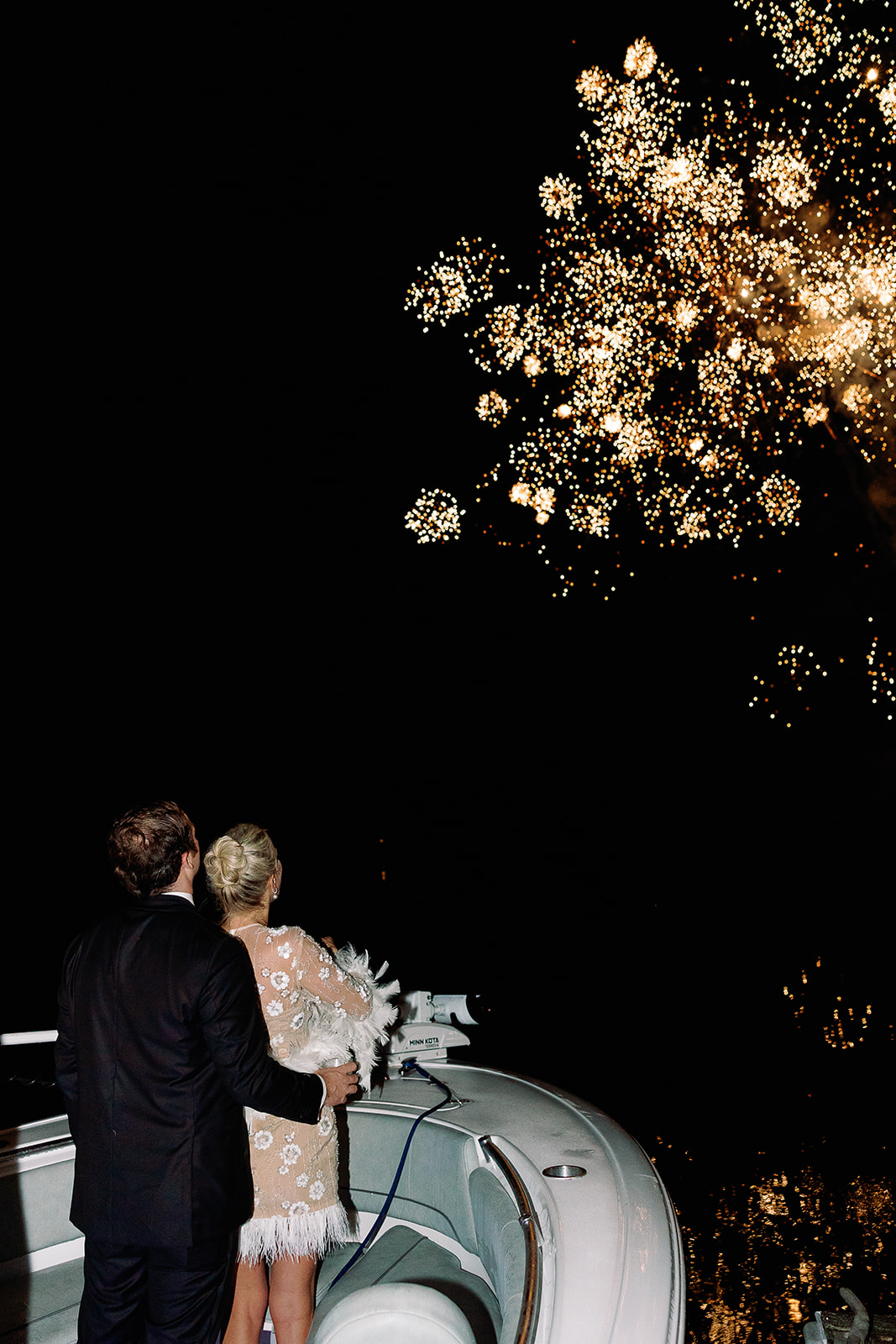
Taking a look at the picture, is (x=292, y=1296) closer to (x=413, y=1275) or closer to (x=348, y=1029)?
(x=348, y=1029)

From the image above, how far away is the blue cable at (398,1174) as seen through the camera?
252 centimetres

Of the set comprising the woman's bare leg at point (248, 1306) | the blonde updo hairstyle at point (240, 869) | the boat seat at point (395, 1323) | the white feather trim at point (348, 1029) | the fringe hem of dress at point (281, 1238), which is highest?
the blonde updo hairstyle at point (240, 869)

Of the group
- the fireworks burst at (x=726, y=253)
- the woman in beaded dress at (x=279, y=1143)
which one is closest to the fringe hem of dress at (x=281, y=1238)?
the woman in beaded dress at (x=279, y=1143)

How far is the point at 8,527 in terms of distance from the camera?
722 inches

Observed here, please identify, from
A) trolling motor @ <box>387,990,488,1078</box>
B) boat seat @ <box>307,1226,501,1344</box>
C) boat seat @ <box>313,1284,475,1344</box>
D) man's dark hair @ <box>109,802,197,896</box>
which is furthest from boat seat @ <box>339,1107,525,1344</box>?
man's dark hair @ <box>109,802,197,896</box>

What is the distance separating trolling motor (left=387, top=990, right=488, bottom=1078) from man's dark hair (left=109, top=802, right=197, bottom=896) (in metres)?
1.81

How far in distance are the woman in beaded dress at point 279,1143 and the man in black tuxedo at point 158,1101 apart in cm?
38

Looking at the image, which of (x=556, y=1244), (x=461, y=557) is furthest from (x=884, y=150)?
(x=461, y=557)

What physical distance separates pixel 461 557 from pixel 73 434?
1511cm

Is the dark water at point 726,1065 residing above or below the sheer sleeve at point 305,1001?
below

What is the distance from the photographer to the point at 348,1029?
2373mm

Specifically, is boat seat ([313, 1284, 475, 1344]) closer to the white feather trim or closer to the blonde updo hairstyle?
the white feather trim

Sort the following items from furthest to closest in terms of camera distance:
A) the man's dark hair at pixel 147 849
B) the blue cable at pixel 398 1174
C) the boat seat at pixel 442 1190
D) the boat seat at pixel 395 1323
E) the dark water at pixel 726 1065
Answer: the dark water at pixel 726 1065 → the blue cable at pixel 398 1174 → the boat seat at pixel 442 1190 → the man's dark hair at pixel 147 849 → the boat seat at pixel 395 1323

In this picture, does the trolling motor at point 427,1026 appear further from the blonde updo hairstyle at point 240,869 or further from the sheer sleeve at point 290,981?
the blonde updo hairstyle at point 240,869
